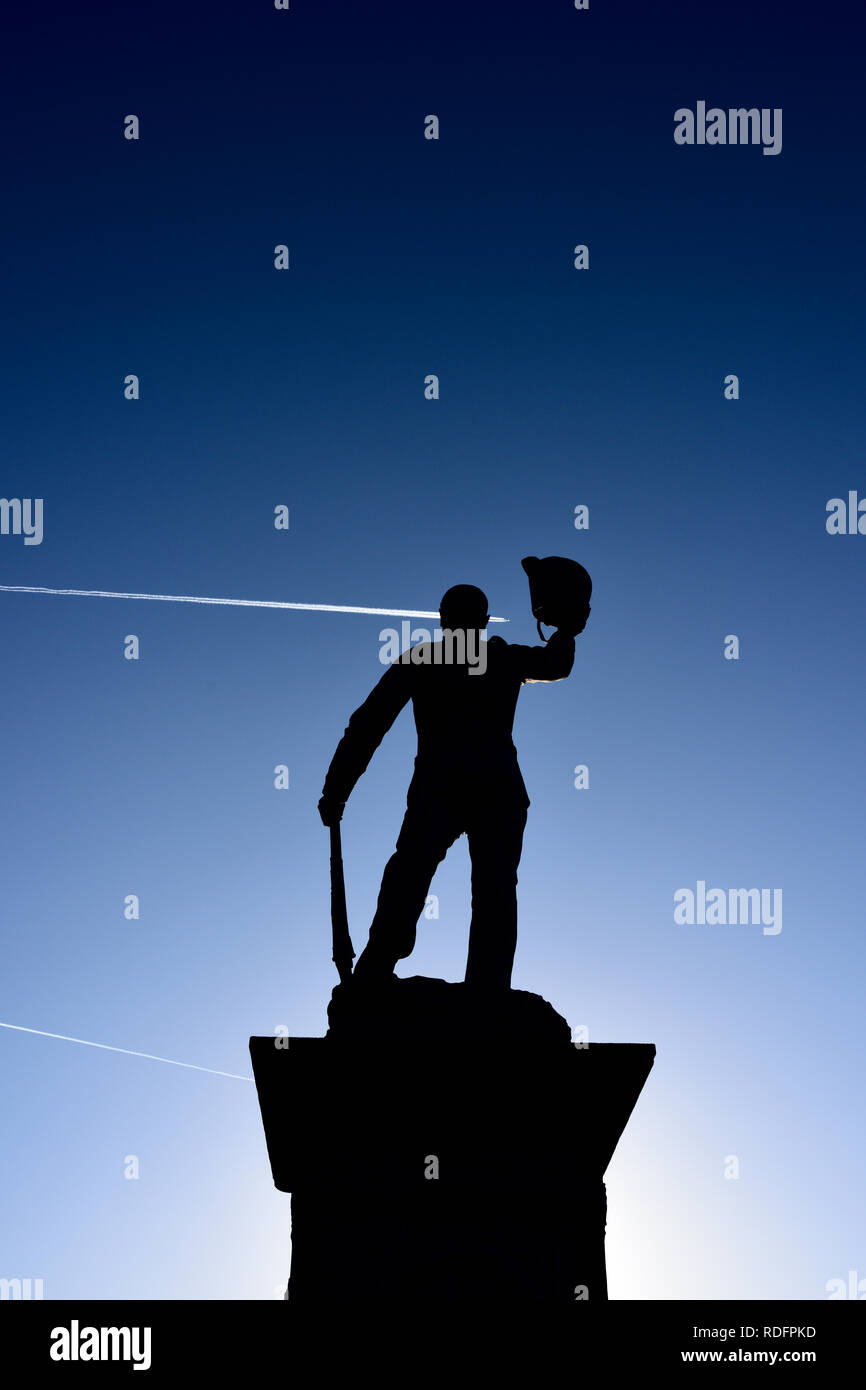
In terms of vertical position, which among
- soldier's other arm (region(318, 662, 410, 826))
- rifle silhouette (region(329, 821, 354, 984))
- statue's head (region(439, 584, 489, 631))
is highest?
statue's head (region(439, 584, 489, 631))

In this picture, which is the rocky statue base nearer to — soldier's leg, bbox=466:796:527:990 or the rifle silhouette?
soldier's leg, bbox=466:796:527:990

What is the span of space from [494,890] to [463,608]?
1.79 m

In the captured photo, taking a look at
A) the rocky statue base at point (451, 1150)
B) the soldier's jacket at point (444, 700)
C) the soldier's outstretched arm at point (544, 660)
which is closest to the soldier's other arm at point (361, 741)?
the soldier's jacket at point (444, 700)

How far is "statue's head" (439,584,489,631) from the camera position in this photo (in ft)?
29.8

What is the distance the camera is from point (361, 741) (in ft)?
29.4

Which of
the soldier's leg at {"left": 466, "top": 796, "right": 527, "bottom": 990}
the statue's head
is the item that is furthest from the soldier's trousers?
the statue's head

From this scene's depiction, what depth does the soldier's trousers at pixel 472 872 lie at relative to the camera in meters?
8.34

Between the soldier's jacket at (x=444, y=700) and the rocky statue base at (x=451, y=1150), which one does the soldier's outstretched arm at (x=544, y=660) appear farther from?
the rocky statue base at (x=451, y=1150)

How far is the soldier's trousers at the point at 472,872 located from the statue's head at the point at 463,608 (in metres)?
1.07

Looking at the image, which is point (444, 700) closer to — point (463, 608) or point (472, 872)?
point (463, 608)
